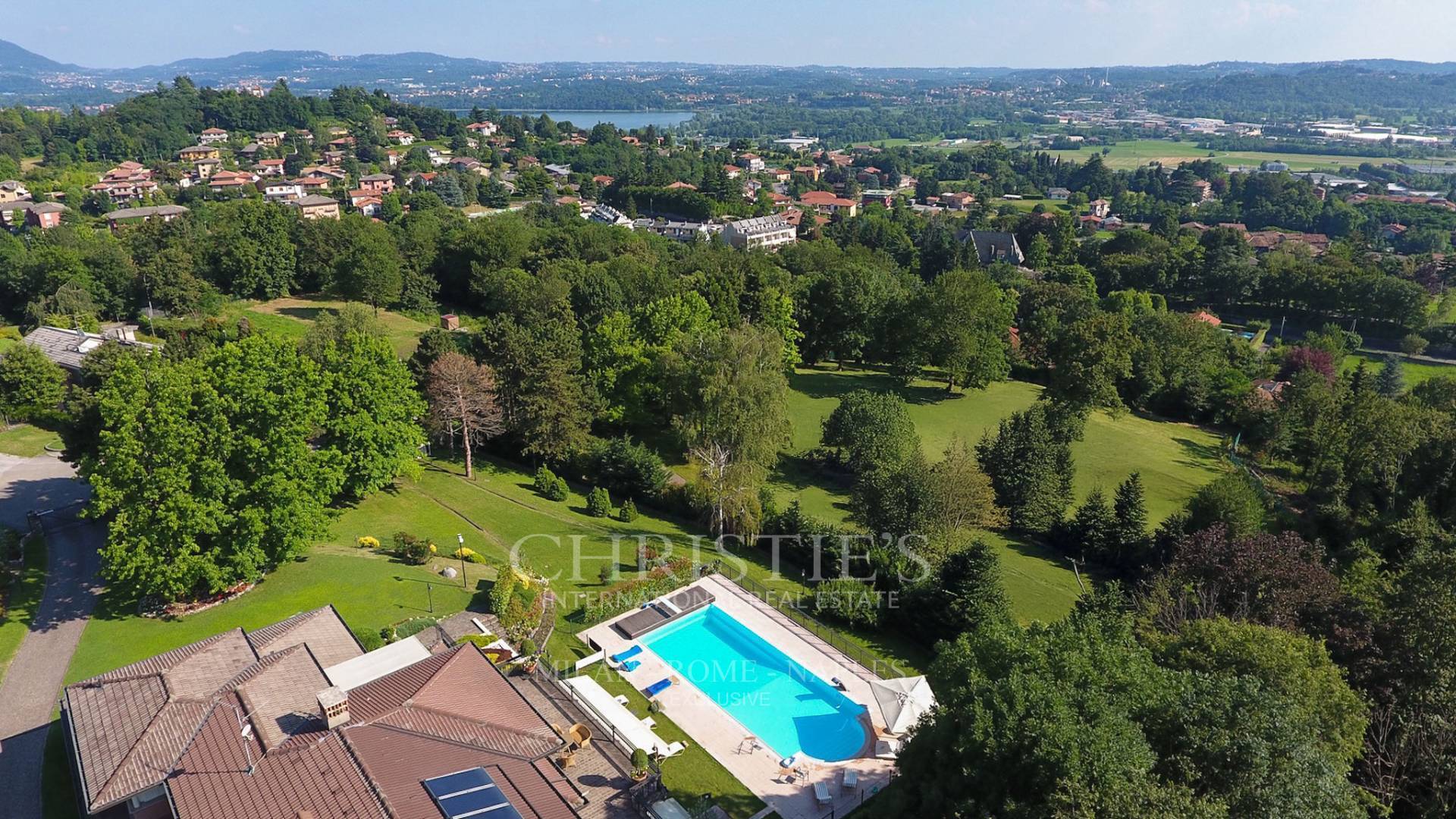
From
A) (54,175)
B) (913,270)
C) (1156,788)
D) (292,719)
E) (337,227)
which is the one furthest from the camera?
(54,175)

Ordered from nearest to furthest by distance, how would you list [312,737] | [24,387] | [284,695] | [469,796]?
1. [469,796]
2. [312,737]
3. [284,695]
4. [24,387]

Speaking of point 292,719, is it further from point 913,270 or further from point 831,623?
point 913,270

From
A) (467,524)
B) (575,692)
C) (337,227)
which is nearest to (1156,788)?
(575,692)

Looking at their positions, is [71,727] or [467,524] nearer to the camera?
[71,727]

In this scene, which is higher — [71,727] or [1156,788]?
[1156,788]

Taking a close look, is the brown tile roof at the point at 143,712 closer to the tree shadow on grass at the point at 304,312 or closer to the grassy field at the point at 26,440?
the grassy field at the point at 26,440

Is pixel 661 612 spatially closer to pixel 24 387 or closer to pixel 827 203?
pixel 24 387

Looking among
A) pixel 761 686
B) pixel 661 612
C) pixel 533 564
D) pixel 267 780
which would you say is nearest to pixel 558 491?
pixel 533 564
